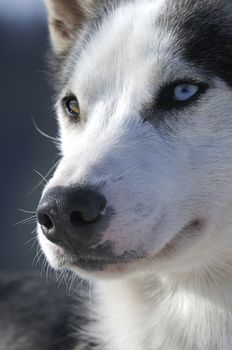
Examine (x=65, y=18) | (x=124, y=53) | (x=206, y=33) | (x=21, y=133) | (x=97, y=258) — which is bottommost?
(x=21, y=133)

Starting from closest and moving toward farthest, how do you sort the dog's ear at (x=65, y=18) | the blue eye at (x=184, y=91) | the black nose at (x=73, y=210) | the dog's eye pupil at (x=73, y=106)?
the black nose at (x=73, y=210), the blue eye at (x=184, y=91), the dog's eye pupil at (x=73, y=106), the dog's ear at (x=65, y=18)

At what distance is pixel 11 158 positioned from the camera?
879 cm

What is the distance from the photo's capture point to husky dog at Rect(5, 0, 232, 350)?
2578 millimetres

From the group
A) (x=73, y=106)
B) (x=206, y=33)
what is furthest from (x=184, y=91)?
(x=73, y=106)

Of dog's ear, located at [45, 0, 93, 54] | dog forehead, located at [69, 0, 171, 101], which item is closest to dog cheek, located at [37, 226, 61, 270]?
dog forehead, located at [69, 0, 171, 101]

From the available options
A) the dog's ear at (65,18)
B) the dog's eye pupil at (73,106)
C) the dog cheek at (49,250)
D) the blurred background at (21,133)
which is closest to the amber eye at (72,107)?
the dog's eye pupil at (73,106)

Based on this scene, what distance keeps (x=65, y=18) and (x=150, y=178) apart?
1.29m

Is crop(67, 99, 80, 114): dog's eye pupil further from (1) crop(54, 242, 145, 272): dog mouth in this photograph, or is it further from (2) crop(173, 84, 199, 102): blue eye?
(1) crop(54, 242, 145, 272): dog mouth

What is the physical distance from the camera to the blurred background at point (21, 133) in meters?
7.86

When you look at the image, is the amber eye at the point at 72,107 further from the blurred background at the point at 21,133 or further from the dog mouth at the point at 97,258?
the blurred background at the point at 21,133

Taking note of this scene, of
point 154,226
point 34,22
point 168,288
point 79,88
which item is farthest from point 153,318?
point 34,22

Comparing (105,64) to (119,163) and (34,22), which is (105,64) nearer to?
(119,163)

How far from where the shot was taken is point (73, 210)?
8.27ft

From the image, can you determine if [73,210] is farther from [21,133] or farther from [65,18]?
[21,133]
